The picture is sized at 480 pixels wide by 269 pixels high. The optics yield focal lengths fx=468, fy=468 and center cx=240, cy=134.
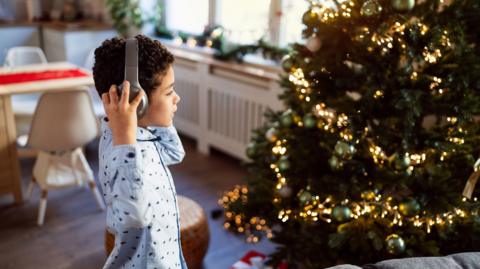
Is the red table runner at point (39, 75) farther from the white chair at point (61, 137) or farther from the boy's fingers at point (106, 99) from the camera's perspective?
the boy's fingers at point (106, 99)

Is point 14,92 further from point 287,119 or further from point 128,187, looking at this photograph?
point 128,187

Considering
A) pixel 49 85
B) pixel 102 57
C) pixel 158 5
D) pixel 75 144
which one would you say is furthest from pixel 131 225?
pixel 158 5

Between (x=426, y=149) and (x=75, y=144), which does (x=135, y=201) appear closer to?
(x=426, y=149)

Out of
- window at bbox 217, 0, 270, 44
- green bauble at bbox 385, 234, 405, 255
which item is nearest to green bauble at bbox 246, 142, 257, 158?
green bauble at bbox 385, 234, 405, 255

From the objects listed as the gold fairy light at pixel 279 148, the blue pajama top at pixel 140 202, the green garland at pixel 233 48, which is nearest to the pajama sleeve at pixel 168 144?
the blue pajama top at pixel 140 202

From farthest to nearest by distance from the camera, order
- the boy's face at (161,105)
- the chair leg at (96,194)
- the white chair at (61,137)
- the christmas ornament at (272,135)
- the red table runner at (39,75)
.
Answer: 1. the red table runner at (39,75)
2. the chair leg at (96,194)
3. the white chair at (61,137)
4. the christmas ornament at (272,135)
5. the boy's face at (161,105)

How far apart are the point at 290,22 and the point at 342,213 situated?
6.44 feet

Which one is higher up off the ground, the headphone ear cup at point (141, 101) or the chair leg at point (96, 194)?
the headphone ear cup at point (141, 101)

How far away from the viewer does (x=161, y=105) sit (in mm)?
1088

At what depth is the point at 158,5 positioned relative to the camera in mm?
4488

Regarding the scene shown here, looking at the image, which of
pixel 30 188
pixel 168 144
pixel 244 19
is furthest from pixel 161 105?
pixel 244 19

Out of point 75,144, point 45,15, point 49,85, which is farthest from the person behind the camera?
point 45,15

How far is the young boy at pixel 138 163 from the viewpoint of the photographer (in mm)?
974

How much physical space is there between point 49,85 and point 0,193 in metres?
0.73
